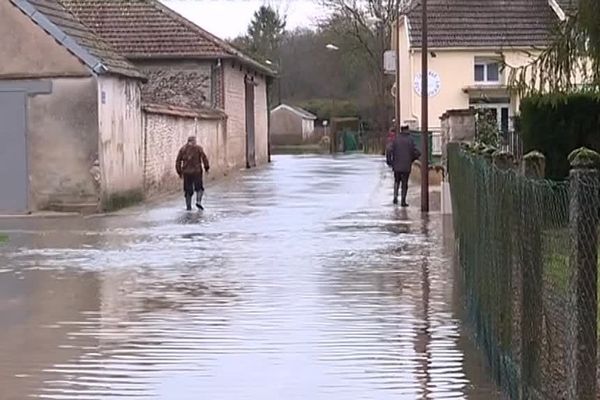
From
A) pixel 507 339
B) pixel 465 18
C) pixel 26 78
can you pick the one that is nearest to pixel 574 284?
pixel 507 339

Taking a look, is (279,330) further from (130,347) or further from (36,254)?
(36,254)

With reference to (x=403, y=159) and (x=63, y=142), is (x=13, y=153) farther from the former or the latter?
(x=403, y=159)

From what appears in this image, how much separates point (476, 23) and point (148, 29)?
15.9 meters

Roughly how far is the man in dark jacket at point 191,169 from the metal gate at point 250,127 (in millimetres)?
21555

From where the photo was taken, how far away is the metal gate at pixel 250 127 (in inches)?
1889

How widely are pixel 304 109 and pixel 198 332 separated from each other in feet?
291

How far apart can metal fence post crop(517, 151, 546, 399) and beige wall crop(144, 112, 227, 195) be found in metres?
22.0

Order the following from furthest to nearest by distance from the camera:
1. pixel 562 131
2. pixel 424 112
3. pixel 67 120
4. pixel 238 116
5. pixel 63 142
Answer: pixel 238 116 < pixel 424 112 < pixel 63 142 < pixel 67 120 < pixel 562 131

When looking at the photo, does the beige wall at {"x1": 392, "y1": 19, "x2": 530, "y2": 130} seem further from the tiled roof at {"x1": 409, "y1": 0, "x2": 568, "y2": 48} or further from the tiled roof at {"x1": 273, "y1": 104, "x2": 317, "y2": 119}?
the tiled roof at {"x1": 273, "y1": 104, "x2": 317, "y2": 119}

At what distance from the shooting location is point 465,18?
4941 cm

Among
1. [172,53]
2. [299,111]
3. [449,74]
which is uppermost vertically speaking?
[172,53]

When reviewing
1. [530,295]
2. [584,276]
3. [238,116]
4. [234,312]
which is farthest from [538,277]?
[238,116]

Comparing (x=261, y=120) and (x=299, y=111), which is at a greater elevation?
(x=299, y=111)

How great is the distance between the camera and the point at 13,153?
963 inches
